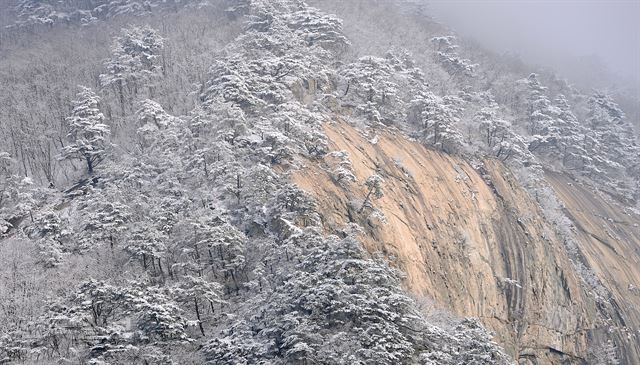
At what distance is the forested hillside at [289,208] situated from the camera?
26688mm

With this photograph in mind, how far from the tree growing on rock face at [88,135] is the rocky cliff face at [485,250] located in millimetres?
18004

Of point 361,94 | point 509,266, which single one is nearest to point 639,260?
point 509,266

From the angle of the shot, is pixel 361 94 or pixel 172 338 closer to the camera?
pixel 172 338

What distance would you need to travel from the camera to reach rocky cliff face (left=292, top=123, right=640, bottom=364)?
39469mm

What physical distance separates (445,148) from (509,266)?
39.5 ft

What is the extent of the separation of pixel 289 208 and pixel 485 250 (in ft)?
64.6

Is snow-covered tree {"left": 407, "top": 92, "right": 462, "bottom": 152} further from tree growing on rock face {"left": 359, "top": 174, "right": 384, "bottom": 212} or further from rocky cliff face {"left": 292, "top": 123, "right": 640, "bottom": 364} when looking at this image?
tree growing on rock face {"left": 359, "top": 174, "right": 384, "bottom": 212}

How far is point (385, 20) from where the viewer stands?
308ft

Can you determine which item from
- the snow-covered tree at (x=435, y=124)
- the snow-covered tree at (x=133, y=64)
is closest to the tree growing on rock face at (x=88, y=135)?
the snow-covered tree at (x=133, y=64)

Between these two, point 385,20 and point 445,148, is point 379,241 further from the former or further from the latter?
point 385,20

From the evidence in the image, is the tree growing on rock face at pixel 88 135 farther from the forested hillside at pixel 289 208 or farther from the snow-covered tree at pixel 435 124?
the snow-covered tree at pixel 435 124

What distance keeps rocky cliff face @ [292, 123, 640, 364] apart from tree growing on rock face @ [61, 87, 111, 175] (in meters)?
18.0

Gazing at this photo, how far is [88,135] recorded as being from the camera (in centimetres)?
4562

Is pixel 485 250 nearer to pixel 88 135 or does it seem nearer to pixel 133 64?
pixel 88 135
